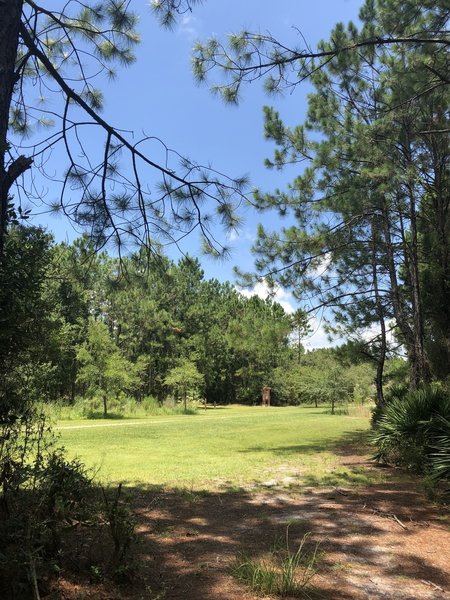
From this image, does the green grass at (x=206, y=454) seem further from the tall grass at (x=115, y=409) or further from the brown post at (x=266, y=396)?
the brown post at (x=266, y=396)

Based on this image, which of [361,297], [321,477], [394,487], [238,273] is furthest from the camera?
[361,297]

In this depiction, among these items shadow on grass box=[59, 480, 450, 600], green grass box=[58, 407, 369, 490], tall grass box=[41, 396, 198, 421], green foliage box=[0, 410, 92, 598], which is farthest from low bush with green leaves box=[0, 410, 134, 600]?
tall grass box=[41, 396, 198, 421]

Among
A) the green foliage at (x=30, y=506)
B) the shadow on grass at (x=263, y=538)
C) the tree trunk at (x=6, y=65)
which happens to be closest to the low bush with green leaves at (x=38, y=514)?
the green foliage at (x=30, y=506)

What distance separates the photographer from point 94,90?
6598 mm

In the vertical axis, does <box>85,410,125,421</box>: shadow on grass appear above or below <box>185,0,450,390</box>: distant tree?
below

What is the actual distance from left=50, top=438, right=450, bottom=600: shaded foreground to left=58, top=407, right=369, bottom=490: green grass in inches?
40.2

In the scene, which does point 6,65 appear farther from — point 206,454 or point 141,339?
point 141,339

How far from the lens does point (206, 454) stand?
1105 centimetres

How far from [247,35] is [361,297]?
9.65 metres

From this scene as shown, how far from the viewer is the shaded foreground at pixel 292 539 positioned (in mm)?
3480

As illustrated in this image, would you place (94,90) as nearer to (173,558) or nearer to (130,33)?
(130,33)

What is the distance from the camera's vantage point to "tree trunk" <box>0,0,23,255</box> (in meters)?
4.02

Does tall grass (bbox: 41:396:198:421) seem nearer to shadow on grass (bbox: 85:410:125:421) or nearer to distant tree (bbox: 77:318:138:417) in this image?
shadow on grass (bbox: 85:410:125:421)

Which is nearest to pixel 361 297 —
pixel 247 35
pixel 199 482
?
pixel 199 482
